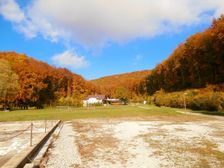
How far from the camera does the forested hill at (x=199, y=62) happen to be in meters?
59.4

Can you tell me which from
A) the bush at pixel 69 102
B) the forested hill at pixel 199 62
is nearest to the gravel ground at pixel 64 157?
the forested hill at pixel 199 62

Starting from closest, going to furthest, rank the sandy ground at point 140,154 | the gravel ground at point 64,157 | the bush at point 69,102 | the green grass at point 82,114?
the sandy ground at point 140,154, the gravel ground at point 64,157, the green grass at point 82,114, the bush at point 69,102

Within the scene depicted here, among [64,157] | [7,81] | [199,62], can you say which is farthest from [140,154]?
[199,62]

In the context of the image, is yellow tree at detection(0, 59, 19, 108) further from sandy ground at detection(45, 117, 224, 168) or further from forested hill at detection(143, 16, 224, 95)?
forested hill at detection(143, 16, 224, 95)

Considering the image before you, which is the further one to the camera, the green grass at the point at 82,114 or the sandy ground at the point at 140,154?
the green grass at the point at 82,114

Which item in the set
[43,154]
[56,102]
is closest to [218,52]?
[56,102]

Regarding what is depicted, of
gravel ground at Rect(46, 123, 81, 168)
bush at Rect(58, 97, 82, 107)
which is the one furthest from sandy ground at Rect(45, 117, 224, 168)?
bush at Rect(58, 97, 82, 107)

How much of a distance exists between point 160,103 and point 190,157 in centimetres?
Answer: 6133

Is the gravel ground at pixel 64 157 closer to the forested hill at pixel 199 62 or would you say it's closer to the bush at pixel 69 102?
the forested hill at pixel 199 62

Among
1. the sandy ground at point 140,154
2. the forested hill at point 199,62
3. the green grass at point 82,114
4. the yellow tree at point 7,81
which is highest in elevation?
the forested hill at point 199,62

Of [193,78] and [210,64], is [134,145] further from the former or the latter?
[193,78]

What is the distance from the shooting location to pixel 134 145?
531 inches

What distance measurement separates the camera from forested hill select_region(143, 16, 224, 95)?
59.4 metres

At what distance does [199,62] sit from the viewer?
67.5 metres
